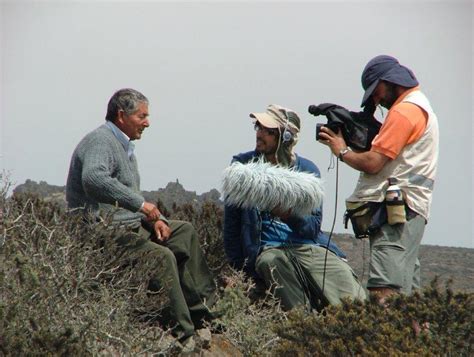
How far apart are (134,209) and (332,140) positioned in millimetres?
1413

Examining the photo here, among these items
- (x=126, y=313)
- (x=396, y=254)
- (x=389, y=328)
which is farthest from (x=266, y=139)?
(x=389, y=328)

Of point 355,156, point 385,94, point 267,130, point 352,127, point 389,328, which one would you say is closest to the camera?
point 389,328

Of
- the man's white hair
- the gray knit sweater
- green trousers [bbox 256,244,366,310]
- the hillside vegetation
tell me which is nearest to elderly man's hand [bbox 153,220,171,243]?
the gray knit sweater

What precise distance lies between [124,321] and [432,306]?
1844mm

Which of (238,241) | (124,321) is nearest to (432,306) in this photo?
(124,321)

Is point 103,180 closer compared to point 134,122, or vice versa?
point 103,180

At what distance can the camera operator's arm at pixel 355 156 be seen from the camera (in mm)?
6617

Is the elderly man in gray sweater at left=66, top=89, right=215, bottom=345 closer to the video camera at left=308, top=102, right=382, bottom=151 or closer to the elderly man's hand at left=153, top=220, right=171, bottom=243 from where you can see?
the elderly man's hand at left=153, top=220, right=171, bottom=243

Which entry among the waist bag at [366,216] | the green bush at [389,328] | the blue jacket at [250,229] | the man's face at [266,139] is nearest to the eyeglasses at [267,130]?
the man's face at [266,139]

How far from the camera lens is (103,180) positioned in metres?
7.11

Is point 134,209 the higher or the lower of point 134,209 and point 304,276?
the higher

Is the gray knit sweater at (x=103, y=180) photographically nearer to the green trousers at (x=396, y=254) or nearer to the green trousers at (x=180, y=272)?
the green trousers at (x=180, y=272)

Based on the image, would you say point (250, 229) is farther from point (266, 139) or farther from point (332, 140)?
point (332, 140)

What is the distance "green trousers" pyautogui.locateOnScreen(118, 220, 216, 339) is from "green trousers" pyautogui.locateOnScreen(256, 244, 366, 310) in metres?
0.44
